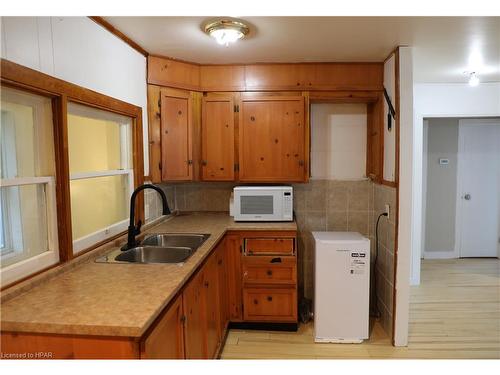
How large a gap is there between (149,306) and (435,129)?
4923 mm

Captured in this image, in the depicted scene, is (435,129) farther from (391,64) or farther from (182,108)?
(182,108)

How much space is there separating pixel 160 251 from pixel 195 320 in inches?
22.8

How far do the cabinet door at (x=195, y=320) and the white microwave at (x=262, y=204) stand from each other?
3.56ft

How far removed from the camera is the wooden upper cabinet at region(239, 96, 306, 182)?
3.06 meters

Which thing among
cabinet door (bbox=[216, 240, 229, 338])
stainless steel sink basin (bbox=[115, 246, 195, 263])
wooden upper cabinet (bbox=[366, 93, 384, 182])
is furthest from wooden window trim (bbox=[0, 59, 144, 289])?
wooden upper cabinet (bbox=[366, 93, 384, 182])

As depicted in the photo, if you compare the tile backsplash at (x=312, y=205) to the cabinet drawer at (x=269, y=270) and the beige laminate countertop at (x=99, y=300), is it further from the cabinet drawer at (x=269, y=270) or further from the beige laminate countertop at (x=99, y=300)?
the beige laminate countertop at (x=99, y=300)

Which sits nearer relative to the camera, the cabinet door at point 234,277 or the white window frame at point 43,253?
the white window frame at point 43,253

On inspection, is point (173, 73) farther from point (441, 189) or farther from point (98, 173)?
point (441, 189)

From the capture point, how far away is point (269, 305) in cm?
295

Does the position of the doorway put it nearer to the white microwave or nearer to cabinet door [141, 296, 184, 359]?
the white microwave

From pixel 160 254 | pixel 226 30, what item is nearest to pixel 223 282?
pixel 160 254

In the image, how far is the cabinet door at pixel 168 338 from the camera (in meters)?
1.31

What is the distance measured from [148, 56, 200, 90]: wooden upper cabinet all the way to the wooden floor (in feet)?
7.16

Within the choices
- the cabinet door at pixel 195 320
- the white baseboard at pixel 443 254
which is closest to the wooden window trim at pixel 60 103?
the cabinet door at pixel 195 320
